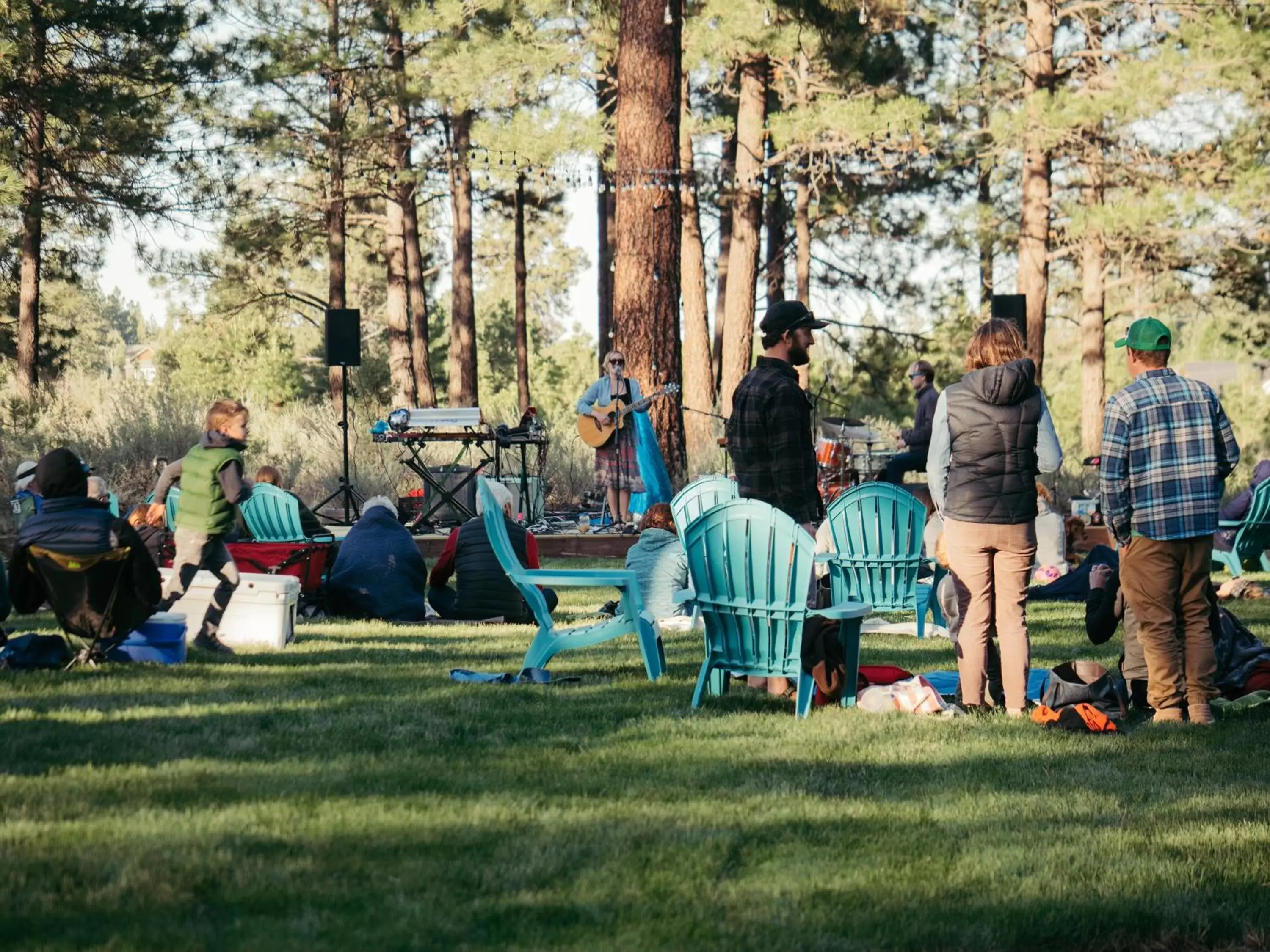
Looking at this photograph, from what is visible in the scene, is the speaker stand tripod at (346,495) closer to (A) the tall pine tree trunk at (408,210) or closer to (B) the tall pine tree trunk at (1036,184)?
(A) the tall pine tree trunk at (408,210)

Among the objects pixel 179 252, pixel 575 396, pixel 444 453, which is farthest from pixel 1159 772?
pixel 575 396

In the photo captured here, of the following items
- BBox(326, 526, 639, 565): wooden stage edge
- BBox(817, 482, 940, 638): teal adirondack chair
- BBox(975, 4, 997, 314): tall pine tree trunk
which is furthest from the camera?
BBox(975, 4, 997, 314): tall pine tree trunk

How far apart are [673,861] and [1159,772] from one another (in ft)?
7.58

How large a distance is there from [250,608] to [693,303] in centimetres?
1842

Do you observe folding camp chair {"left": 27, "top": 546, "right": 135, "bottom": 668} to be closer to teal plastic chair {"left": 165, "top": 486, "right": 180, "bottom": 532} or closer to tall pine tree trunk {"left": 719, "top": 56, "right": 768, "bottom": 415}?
teal plastic chair {"left": 165, "top": 486, "right": 180, "bottom": 532}

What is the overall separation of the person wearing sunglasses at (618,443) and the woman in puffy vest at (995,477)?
916 centimetres

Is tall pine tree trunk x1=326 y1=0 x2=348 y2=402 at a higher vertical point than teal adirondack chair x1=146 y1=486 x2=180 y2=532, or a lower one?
higher

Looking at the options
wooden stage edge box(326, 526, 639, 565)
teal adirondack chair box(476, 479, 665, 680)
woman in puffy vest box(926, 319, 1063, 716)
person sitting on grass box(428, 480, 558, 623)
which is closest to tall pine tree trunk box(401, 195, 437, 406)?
wooden stage edge box(326, 526, 639, 565)

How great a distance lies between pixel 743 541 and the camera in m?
7.12

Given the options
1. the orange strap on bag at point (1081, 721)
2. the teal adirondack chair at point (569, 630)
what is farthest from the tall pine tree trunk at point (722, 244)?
the orange strap on bag at point (1081, 721)

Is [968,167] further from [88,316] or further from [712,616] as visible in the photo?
[88,316]

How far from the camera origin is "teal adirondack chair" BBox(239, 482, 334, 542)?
1145 cm

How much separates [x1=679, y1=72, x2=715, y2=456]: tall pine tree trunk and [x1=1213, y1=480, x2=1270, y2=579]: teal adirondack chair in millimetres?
9868

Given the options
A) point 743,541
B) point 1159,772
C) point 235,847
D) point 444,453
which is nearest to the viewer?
point 235,847
